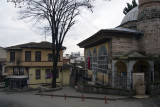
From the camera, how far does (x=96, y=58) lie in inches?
784

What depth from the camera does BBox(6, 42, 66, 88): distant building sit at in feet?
85.4

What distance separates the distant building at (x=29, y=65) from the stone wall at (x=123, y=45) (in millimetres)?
15118

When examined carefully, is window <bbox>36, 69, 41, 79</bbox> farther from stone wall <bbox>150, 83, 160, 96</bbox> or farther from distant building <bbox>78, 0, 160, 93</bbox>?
stone wall <bbox>150, 83, 160, 96</bbox>

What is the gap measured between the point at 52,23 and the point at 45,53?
9855 mm

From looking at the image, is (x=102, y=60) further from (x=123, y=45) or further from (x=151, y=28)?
(x=151, y=28)

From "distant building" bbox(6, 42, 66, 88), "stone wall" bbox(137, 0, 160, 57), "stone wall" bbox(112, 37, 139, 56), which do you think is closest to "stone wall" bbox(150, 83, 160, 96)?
"stone wall" bbox(137, 0, 160, 57)

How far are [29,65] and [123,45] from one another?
1829 centimetres

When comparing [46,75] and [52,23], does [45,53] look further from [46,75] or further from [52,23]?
[52,23]

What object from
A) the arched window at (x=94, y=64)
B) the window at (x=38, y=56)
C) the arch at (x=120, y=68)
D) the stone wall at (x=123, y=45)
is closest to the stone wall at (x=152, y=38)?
the stone wall at (x=123, y=45)

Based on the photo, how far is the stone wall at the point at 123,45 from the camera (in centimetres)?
1467

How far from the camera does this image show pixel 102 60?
17.5 m

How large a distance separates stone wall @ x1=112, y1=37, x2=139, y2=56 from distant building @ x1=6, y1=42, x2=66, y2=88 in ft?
49.6

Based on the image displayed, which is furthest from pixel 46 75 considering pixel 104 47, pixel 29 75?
pixel 104 47

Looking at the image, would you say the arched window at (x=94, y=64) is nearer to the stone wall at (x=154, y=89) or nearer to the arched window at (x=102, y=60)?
the arched window at (x=102, y=60)
